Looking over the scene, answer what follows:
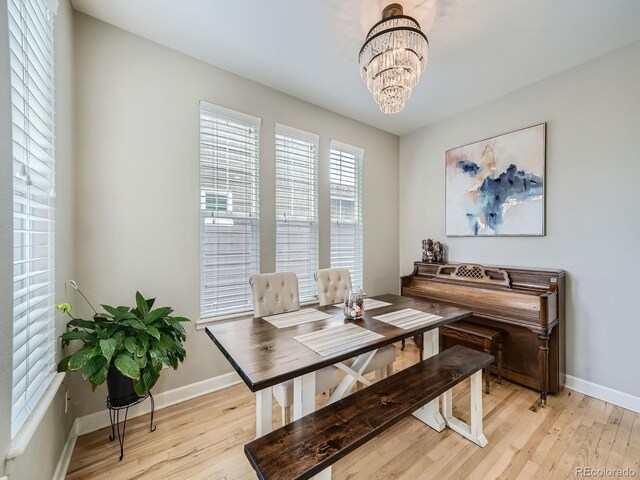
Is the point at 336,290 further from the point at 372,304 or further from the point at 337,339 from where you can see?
the point at 337,339

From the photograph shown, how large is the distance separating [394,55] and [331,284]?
188cm

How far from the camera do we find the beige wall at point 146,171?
76.9 inches

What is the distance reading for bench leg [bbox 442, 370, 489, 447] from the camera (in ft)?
5.95

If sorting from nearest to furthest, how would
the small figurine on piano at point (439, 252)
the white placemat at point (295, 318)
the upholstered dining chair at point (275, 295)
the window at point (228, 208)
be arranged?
the white placemat at point (295, 318) → the upholstered dining chair at point (275, 295) → the window at point (228, 208) → the small figurine on piano at point (439, 252)

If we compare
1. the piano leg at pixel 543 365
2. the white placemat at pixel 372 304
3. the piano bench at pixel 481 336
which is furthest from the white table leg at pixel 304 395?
the piano leg at pixel 543 365

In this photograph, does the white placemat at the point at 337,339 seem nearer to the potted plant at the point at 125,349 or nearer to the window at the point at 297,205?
the potted plant at the point at 125,349

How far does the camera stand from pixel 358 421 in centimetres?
133

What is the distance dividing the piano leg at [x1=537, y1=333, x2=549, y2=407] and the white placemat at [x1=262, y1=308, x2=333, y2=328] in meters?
1.84

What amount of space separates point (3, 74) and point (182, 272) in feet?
5.32

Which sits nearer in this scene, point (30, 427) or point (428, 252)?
point (30, 427)

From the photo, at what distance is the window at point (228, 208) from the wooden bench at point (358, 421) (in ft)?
4.93

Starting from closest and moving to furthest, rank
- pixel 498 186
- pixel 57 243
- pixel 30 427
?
pixel 30 427, pixel 57 243, pixel 498 186

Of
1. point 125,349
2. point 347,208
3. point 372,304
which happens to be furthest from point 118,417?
point 347,208

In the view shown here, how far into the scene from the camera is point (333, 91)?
2.87 meters
